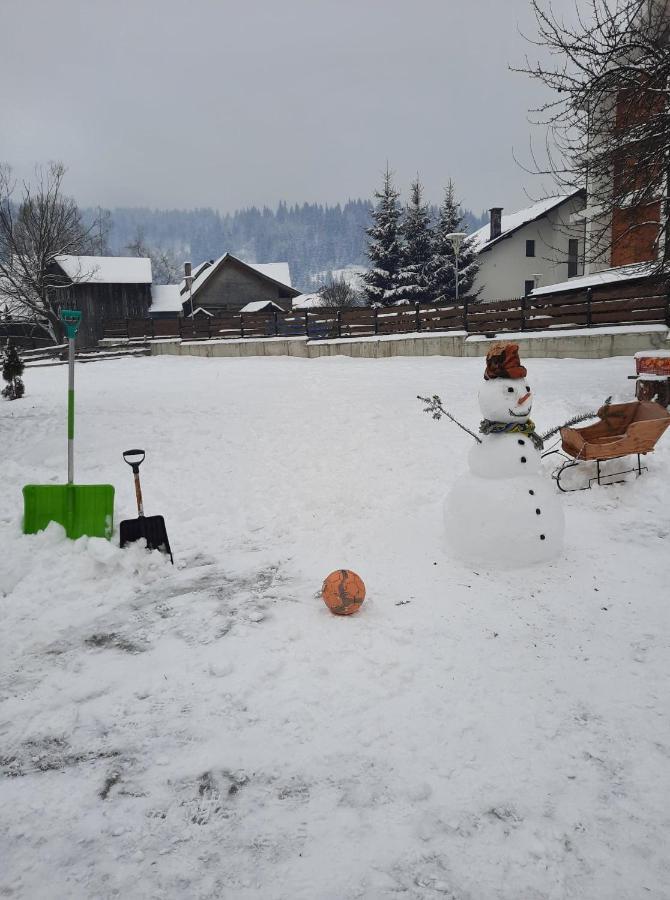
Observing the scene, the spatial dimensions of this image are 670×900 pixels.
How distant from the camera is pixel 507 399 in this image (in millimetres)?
4504

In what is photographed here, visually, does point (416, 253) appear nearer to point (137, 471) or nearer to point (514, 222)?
point (514, 222)

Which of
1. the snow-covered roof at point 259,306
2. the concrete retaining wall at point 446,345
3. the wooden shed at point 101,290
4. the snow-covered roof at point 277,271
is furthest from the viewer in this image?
the snow-covered roof at point 277,271

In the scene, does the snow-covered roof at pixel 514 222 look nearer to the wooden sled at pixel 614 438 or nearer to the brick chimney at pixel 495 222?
the brick chimney at pixel 495 222

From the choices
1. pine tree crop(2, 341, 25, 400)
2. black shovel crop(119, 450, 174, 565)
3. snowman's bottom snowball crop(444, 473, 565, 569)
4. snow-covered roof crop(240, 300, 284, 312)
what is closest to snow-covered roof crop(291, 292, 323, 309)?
snow-covered roof crop(240, 300, 284, 312)

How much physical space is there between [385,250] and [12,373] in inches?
829

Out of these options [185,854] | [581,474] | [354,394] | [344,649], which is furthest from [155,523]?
[354,394]

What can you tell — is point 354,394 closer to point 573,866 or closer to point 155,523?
point 155,523

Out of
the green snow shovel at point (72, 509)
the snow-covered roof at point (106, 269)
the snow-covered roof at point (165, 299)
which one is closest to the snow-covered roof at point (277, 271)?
the snow-covered roof at point (165, 299)

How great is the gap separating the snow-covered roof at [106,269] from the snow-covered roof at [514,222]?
2237 cm

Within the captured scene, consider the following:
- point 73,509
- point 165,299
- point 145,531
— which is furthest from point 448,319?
point 165,299

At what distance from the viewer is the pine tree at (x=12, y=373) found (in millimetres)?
12523

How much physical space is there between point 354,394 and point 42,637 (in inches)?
361

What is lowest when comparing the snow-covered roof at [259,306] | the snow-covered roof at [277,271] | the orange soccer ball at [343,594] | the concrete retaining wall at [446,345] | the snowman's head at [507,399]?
the orange soccer ball at [343,594]

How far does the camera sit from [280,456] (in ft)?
28.1
